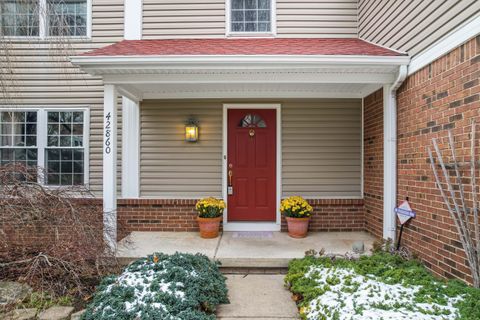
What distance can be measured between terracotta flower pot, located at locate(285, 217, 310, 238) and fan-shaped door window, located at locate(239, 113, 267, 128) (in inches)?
65.7

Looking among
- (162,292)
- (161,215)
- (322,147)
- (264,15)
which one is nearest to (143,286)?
(162,292)

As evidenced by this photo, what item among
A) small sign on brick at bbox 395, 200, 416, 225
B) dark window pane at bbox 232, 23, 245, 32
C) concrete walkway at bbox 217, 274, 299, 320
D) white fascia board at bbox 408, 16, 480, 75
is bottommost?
concrete walkway at bbox 217, 274, 299, 320

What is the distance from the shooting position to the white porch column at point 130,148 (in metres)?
5.16

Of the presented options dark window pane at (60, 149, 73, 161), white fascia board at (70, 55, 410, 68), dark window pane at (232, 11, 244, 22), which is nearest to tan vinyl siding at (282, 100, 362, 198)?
white fascia board at (70, 55, 410, 68)

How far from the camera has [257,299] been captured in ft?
10.1

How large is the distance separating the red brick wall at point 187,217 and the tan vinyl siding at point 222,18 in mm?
2950

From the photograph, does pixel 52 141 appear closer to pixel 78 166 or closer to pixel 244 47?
pixel 78 166

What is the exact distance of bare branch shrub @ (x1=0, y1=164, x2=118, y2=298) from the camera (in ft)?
10.1

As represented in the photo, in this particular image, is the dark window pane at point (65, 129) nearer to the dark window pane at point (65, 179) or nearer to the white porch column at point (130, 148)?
the dark window pane at point (65, 179)

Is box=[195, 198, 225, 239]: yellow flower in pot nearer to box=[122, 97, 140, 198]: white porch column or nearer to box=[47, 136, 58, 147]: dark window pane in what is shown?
box=[122, 97, 140, 198]: white porch column

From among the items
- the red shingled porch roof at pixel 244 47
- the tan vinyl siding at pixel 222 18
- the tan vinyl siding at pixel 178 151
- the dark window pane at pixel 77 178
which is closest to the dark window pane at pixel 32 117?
the dark window pane at pixel 77 178

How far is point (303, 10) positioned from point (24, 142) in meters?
5.48

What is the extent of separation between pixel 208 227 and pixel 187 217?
0.58 metres

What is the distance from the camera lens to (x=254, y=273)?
→ 3.71 meters
